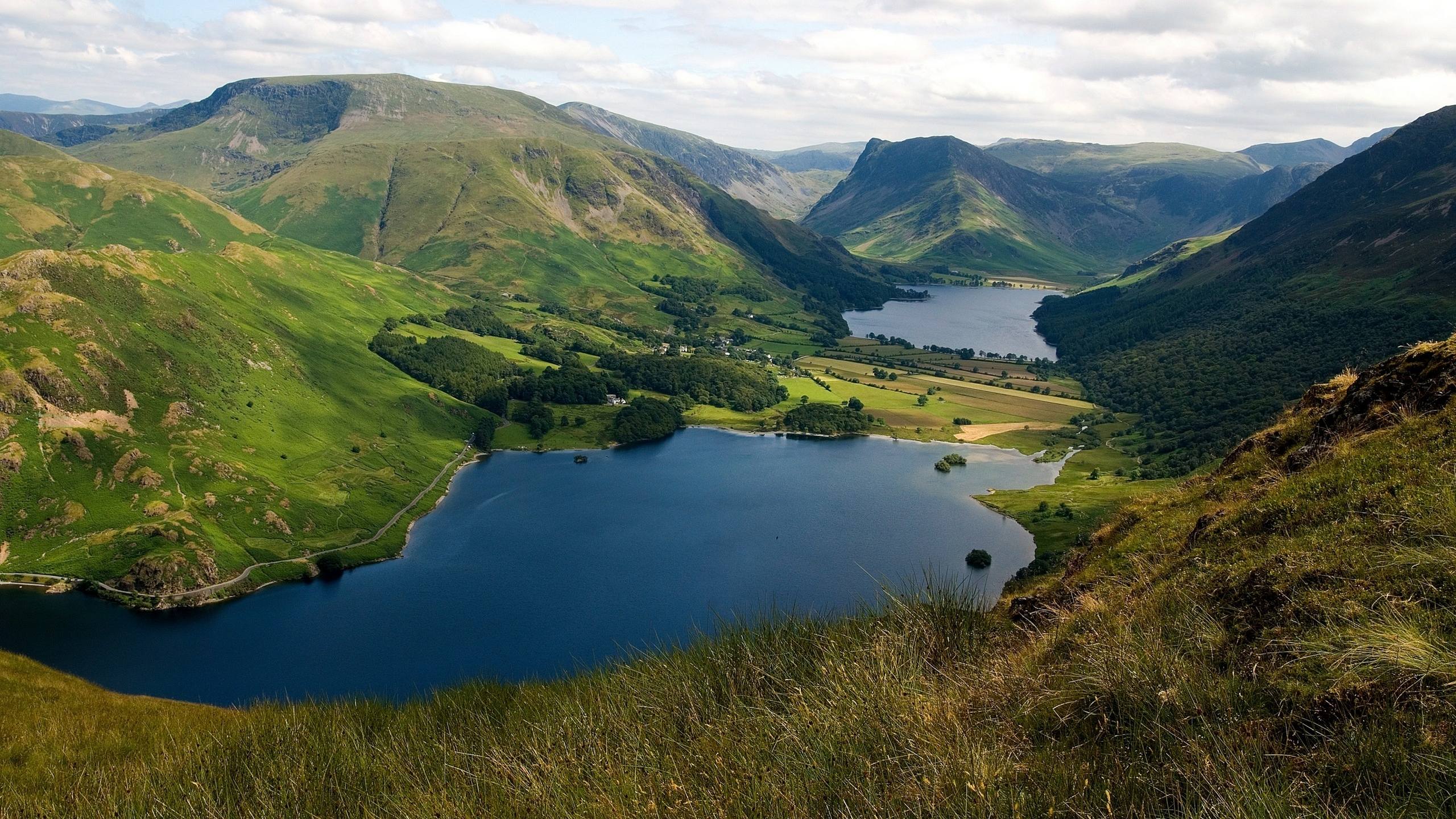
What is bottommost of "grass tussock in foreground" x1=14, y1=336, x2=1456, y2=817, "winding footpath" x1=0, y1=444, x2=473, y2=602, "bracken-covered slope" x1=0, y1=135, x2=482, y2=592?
"winding footpath" x1=0, y1=444, x2=473, y2=602

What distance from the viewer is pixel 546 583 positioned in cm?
12381

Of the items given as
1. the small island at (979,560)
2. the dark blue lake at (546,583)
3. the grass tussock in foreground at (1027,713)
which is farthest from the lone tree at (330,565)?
the grass tussock in foreground at (1027,713)

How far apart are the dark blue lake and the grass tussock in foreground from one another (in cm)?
4690

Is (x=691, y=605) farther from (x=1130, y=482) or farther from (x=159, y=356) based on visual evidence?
(x=159, y=356)

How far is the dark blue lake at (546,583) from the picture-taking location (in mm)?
99188

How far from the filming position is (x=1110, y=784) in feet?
40.6

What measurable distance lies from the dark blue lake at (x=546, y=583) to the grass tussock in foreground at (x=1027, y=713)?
4690 centimetres

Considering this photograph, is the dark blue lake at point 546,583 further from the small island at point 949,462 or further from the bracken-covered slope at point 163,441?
the bracken-covered slope at point 163,441

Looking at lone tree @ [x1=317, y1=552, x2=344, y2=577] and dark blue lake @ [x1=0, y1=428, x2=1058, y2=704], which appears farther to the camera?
lone tree @ [x1=317, y1=552, x2=344, y2=577]

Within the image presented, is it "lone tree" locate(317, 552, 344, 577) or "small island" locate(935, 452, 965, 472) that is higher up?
"small island" locate(935, 452, 965, 472)

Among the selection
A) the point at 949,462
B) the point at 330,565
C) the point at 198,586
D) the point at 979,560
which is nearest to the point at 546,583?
the point at 330,565

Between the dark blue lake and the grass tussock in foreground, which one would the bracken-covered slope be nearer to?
the dark blue lake

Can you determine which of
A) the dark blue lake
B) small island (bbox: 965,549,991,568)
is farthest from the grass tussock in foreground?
small island (bbox: 965,549,991,568)

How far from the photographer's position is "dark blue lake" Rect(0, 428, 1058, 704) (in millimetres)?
99188
